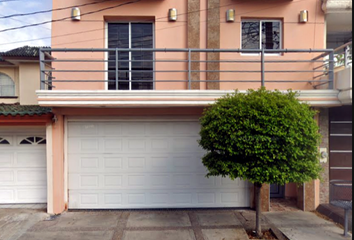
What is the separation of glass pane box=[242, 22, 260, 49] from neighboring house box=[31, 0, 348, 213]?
0.09 ft

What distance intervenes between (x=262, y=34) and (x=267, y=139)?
3744 millimetres

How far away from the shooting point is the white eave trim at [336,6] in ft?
20.0

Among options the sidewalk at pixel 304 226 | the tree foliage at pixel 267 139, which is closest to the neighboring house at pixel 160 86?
the sidewalk at pixel 304 226

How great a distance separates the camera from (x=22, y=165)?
6.35 metres

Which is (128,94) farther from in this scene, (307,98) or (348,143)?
(348,143)

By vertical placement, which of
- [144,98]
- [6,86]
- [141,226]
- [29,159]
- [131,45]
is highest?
[131,45]

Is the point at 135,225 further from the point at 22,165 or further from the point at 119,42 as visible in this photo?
the point at 119,42

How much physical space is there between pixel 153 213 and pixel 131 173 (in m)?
1.14

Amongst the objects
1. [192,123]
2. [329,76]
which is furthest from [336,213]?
[192,123]

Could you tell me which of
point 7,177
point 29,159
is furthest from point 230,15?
point 7,177

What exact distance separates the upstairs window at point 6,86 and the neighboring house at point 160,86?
14.3ft

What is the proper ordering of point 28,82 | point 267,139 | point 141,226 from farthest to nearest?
point 28,82
point 141,226
point 267,139

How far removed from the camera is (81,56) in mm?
6398

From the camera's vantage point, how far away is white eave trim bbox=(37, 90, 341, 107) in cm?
538
